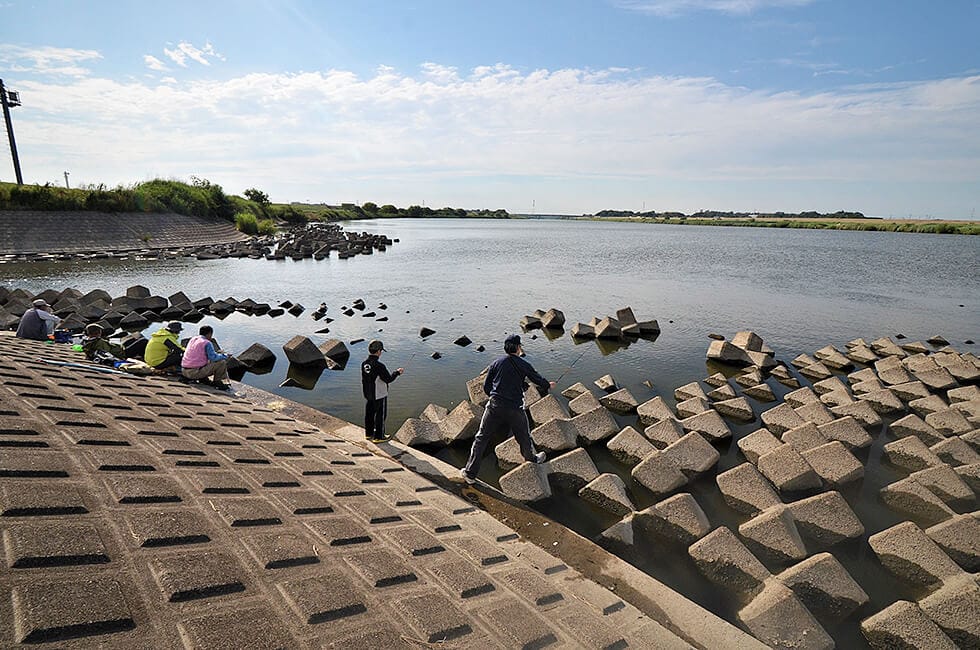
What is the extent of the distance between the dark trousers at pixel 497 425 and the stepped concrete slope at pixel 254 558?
31.5 inches

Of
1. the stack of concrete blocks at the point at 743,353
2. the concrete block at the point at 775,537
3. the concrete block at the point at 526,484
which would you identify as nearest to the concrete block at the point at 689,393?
the stack of concrete blocks at the point at 743,353

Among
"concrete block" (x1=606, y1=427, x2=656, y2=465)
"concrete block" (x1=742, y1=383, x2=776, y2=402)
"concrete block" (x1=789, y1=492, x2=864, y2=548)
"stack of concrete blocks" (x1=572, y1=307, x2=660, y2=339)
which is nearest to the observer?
"concrete block" (x1=789, y1=492, x2=864, y2=548)

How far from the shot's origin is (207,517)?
448cm

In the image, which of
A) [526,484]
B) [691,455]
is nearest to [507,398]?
[526,484]

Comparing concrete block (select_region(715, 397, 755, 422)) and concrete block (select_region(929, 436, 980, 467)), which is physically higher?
concrete block (select_region(929, 436, 980, 467))

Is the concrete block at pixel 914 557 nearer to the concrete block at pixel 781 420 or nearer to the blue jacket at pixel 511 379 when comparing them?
the concrete block at pixel 781 420

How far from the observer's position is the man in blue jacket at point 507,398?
23.8 feet

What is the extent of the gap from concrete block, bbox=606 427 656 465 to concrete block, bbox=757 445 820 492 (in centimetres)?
193

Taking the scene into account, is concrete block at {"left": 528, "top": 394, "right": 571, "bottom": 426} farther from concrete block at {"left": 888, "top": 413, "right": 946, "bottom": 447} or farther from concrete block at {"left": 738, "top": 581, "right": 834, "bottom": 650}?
concrete block at {"left": 888, "top": 413, "right": 946, "bottom": 447}

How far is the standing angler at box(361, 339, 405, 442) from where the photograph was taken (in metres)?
8.42

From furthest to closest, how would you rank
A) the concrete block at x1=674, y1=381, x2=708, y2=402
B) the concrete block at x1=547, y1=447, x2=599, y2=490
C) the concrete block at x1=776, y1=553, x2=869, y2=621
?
the concrete block at x1=674, y1=381, x2=708, y2=402 → the concrete block at x1=547, y1=447, x2=599, y2=490 → the concrete block at x1=776, y1=553, x2=869, y2=621

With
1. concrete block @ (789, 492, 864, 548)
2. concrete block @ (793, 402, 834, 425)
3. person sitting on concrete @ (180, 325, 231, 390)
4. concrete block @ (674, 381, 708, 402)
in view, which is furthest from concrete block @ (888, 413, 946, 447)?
person sitting on concrete @ (180, 325, 231, 390)

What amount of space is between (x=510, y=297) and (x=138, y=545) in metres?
26.7

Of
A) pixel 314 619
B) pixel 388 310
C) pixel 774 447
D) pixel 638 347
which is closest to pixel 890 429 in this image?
pixel 774 447
